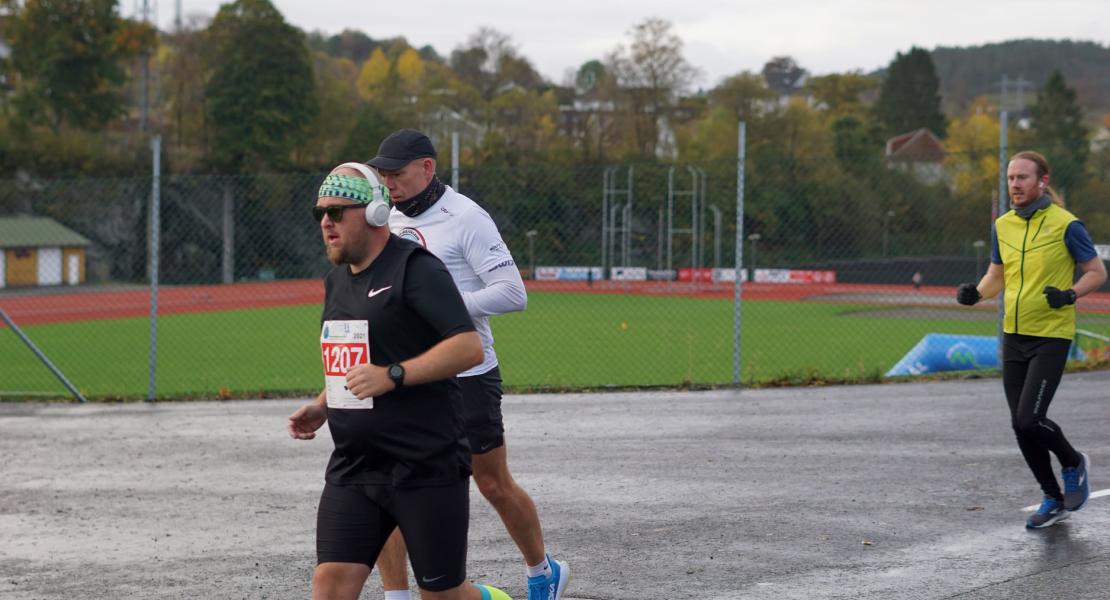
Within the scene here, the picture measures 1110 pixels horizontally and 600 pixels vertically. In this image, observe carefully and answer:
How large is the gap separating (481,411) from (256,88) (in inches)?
2713

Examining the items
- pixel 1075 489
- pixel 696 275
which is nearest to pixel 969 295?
pixel 1075 489

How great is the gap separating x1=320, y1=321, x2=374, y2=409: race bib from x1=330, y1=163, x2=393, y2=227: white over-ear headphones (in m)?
0.32

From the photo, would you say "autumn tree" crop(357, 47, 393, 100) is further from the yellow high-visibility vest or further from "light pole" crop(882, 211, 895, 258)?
the yellow high-visibility vest

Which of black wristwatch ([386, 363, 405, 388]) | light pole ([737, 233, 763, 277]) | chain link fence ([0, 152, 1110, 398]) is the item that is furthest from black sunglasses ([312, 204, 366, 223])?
light pole ([737, 233, 763, 277])

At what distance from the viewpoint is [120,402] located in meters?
13.5

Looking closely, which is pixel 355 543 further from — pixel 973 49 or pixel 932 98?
pixel 973 49

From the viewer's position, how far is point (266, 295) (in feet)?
143

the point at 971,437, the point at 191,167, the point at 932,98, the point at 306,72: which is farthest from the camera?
the point at 932,98

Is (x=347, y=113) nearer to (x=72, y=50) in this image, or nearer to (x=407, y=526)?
(x=72, y=50)

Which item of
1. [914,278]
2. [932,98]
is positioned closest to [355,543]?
[914,278]

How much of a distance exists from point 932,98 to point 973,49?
63.3 metres

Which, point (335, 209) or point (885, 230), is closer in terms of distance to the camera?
point (335, 209)

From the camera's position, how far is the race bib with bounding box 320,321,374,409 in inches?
156

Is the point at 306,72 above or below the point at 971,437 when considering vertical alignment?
above
